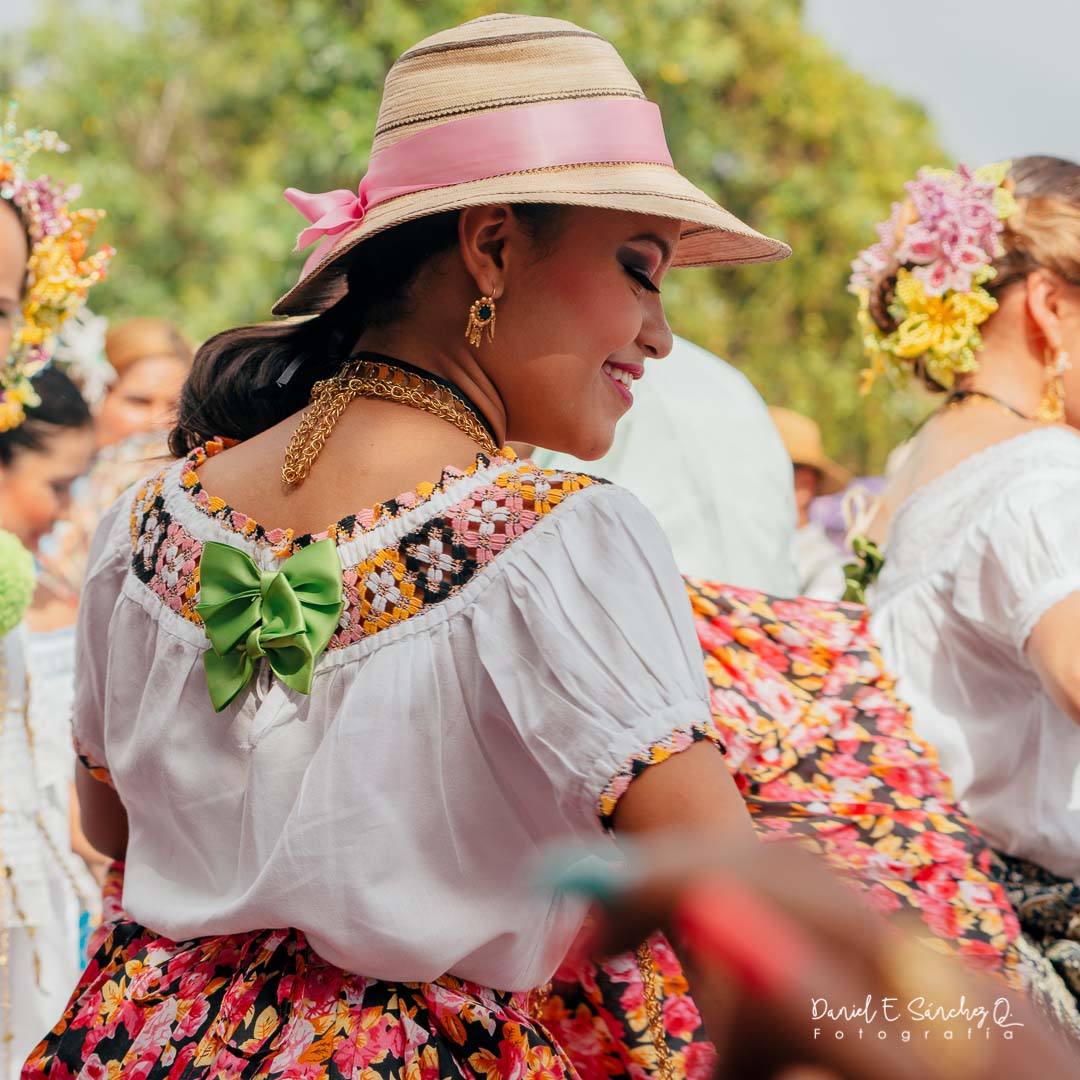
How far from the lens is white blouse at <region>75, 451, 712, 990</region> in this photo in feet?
4.33

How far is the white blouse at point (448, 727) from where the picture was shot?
4.33ft

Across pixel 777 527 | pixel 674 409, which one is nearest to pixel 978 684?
pixel 777 527

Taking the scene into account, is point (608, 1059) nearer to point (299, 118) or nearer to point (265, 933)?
point (265, 933)

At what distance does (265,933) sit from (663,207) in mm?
925

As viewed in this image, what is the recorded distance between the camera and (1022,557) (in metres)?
2.43

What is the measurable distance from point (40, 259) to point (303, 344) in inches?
68.7

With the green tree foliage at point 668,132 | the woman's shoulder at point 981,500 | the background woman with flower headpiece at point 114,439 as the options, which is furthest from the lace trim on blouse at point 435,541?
the green tree foliage at point 668,132

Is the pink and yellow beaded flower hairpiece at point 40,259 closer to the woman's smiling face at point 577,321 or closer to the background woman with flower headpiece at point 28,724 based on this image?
the background woman with flower headpiece at point 28,724

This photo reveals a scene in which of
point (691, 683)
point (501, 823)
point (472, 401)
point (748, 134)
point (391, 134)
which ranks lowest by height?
point (748, 134)

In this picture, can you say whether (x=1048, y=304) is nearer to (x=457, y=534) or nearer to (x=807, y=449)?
(x=457, y=534)

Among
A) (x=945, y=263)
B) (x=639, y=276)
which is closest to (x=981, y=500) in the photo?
(x=945, y=263)

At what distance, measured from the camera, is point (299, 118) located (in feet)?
36.4

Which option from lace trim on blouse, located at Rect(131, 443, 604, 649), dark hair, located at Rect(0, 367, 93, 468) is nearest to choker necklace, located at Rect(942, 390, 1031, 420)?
lace trim on blouse, located at Rect(131, 443, 604, 649)

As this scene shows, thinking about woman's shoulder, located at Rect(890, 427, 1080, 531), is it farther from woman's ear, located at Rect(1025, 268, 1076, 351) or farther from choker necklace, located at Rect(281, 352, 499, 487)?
choker necklace, located at Rect(281, 352, 499, 487)
